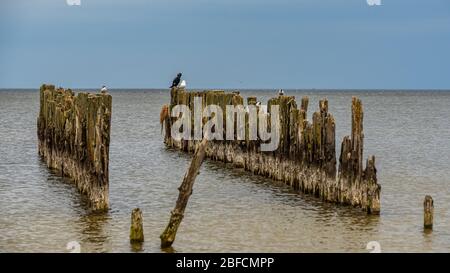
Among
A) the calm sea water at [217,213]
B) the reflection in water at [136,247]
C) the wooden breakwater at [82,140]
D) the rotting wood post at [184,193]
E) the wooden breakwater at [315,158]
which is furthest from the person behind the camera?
the wooden breakwater at [315,158]

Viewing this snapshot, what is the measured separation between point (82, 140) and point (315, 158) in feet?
17.1

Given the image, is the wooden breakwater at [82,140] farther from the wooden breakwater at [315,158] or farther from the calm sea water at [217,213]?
the wooden breakwater at [315,158]

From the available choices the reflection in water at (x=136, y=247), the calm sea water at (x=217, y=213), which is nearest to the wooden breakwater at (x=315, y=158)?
the calm sea water at (x=217, y=213)

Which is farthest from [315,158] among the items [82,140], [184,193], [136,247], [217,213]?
[184,193]

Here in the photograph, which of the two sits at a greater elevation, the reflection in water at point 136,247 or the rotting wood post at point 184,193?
the rotting wood post at point 184,193

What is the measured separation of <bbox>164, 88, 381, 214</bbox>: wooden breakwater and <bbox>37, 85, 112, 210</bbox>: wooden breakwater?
481 centimetres

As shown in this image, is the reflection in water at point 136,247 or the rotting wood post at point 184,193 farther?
the reflection in water at point 136,247

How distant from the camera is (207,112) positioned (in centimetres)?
3206

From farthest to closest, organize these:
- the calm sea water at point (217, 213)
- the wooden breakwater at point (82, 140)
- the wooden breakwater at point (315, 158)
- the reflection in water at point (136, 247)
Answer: the wooden breakwater at point (315, 158) < the wooden breakwater at point (82, 140) < the calm sea water at point (217, 213) < the reflection in water at point (136, 247)

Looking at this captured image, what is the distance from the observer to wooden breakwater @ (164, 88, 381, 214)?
1967 centimetres

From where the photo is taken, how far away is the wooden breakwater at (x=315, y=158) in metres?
19.7

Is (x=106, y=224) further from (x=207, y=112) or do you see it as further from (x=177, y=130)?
(x=177, y=130)

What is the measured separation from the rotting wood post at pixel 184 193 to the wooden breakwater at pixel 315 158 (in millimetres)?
4553
